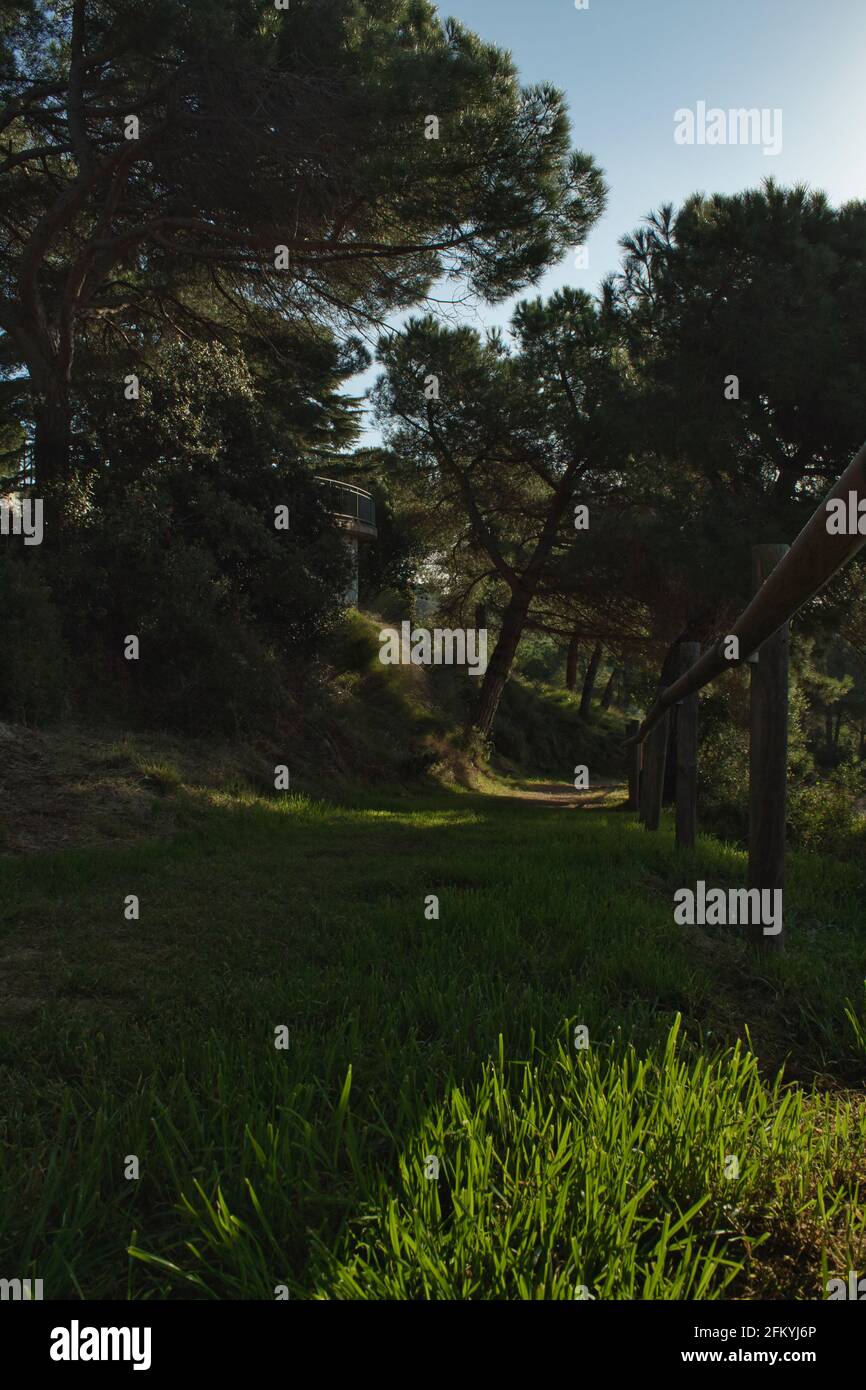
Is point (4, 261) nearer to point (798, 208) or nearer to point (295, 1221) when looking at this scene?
point (798, 208)

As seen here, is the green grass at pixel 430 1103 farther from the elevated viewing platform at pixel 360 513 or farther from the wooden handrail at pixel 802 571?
the elevated viewing platform at pixel 360 513

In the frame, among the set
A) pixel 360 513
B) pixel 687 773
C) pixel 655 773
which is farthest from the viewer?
pixel 360 513

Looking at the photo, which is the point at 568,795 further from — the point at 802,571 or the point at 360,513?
the point at 802,571

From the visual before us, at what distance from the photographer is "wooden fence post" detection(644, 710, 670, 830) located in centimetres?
844

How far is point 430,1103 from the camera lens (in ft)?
7.43

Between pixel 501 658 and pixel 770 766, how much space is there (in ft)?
54.9

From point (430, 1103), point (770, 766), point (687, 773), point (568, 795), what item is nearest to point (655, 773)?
point (687, 773)

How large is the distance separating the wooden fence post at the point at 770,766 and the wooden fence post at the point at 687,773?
2433 mm

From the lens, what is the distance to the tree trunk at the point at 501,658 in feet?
64.4

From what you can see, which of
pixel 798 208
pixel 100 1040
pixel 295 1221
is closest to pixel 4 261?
pixel 798 208

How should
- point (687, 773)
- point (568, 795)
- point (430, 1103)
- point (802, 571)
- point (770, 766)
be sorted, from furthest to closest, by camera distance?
point (568, 795)
point (687, 773)
point (770, 766)
point (802, 571)
point (430, 1103)

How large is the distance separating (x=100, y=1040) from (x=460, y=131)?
38.9 feet

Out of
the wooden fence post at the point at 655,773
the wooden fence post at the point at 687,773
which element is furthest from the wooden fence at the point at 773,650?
the wooden fence post at the point at 655,773
